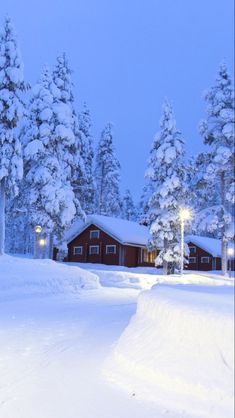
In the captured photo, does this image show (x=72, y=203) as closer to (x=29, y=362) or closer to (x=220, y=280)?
(x=29, y=362)

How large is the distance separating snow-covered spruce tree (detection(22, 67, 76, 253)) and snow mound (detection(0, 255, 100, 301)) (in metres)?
9.75

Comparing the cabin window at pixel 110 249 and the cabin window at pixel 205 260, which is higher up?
the cabin window at pixel 110 249

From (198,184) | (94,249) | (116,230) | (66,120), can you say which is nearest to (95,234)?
(94,249)

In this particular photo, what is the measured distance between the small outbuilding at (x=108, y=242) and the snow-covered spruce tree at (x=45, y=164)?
12.9m

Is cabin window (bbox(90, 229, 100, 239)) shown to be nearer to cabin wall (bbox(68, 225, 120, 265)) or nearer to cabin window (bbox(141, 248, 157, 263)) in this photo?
cabin wall (bbox(68, 225, 120, 265))

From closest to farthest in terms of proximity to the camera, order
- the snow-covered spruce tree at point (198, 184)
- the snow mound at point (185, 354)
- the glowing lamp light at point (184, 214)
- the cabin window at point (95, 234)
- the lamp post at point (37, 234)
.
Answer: the snow mound at point (185, 354) < the glowing lamp light at point (184, 214) < the snow-covered spruce tree at point (198, 184) < the lamp post at point (37, 234) < the cabin window at point (95, 234)

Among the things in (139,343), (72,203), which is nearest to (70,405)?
(139,343)

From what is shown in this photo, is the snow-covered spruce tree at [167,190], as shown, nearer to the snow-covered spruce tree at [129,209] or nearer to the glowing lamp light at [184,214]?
the glowing lamp light at [184,214]

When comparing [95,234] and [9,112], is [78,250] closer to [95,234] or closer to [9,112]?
[95,234]

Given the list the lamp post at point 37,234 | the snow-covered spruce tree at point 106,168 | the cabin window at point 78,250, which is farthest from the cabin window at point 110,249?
the lamp post at point 37,234

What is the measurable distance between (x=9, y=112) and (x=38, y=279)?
38.8 ft

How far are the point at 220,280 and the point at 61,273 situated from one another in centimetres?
1778

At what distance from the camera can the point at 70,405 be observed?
20.2 feet

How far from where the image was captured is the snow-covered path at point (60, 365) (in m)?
6.00
